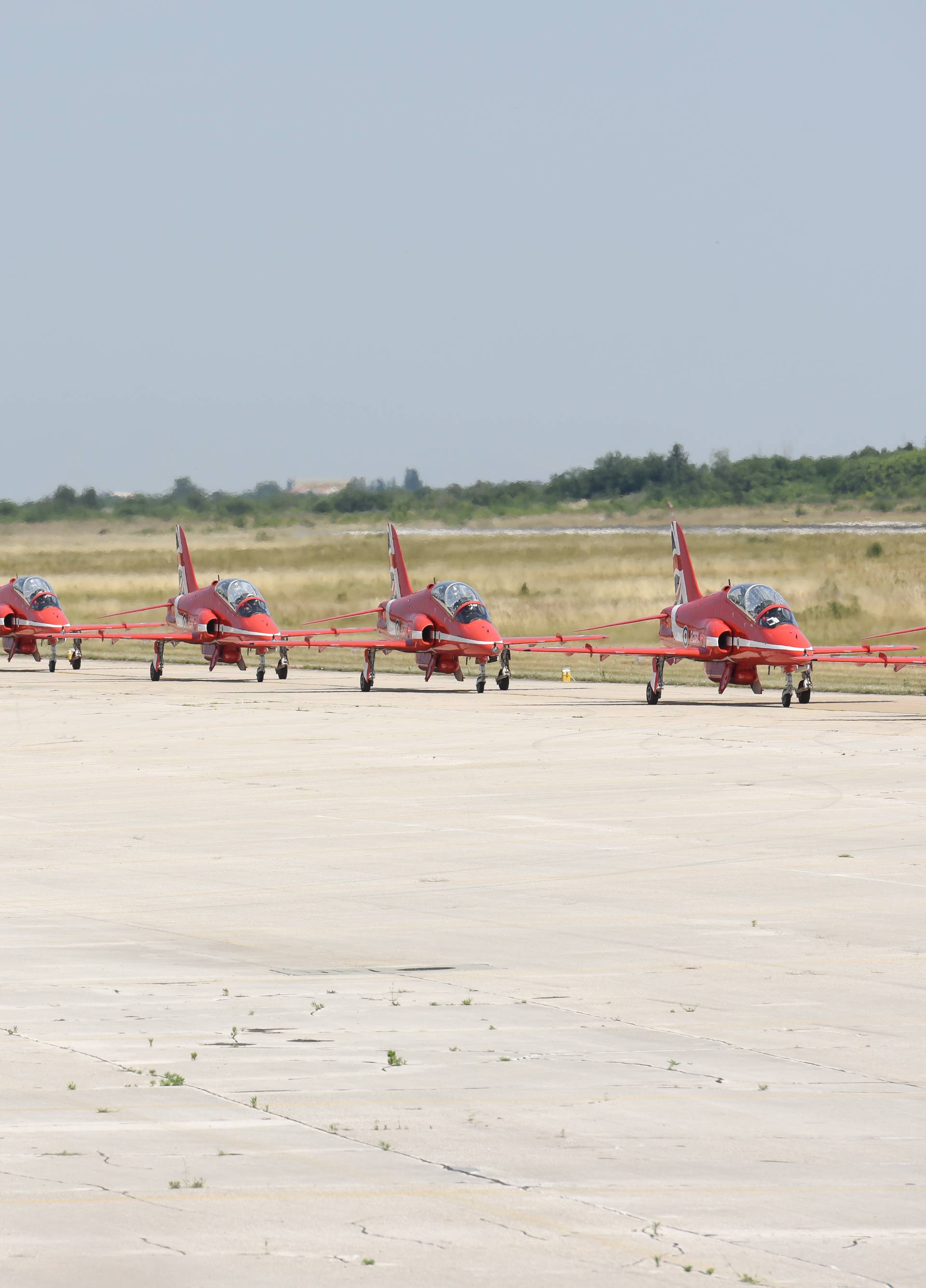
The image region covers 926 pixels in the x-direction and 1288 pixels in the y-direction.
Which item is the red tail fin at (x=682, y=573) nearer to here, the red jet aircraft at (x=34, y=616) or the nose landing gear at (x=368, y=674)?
the nose landing gear at (x=368, y=674)

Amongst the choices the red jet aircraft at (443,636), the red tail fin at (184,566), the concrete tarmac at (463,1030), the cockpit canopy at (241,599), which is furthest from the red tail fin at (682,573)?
the concrete tarmac at (463,1030)

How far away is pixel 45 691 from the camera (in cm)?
4253

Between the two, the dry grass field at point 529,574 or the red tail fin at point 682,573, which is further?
the dry grass field at point 529,574

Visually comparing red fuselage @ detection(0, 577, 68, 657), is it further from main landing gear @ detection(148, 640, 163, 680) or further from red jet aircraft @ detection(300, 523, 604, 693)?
red jet aircraft @ detection(300, 523, 604, 693)

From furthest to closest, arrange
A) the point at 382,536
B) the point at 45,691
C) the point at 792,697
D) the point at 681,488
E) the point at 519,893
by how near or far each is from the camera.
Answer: the point at 681,488 < the point at 382,536 < the point at 45,691 < the point at 792,697 < the point at 519,893

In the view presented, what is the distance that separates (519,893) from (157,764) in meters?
11.9

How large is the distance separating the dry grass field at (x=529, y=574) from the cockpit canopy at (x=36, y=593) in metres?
5.71

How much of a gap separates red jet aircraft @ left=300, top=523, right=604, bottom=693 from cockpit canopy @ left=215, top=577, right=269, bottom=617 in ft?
9.42

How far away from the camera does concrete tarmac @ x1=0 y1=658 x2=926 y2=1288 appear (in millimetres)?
7484

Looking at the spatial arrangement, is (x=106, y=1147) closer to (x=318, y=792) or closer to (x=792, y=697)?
(x=318, y=792)

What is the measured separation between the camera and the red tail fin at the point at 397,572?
44.2m

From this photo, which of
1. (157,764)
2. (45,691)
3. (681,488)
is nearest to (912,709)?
(157,764)

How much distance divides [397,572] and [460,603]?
180 inches

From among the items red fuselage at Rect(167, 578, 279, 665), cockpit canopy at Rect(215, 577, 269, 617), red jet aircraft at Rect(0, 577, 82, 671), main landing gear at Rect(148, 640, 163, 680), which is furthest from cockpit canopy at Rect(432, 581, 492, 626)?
red jet aircraft at Rect(0, 577, 82, 671)
